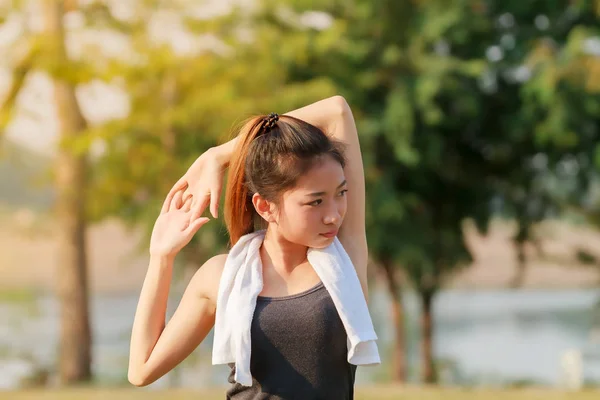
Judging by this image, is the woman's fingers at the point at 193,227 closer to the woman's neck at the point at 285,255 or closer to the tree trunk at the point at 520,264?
the woman's neck at the point at 285,255

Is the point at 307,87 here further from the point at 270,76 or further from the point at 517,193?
the point at 517,193

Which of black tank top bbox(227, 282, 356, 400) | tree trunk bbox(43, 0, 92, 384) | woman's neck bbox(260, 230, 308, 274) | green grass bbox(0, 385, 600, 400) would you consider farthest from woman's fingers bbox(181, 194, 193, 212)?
tree trunk bbox(43, 0, 92, 384)

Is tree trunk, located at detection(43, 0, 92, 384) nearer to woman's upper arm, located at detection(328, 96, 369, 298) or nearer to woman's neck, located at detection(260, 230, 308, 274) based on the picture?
woman's upper arm, located at detection(328, 96, 369, 298)

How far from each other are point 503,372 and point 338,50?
10.9 m

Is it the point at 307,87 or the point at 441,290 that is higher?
the point at 307,87

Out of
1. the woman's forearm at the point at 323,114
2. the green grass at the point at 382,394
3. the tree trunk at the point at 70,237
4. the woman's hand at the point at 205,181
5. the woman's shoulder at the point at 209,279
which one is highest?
the tree trunk at the point at 70,237

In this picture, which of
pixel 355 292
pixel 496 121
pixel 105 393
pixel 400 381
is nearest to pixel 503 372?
pixel 400 381

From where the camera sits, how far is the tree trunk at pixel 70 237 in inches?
616

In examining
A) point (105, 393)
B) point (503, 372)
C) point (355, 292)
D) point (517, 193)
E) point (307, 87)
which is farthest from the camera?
point (503, 372)

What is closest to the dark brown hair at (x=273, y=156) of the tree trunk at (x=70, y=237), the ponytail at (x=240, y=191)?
the ponytail at (x=240, y=191)

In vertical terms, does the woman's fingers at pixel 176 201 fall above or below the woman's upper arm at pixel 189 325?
above

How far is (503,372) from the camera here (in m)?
22.5

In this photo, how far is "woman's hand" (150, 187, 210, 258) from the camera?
210cm

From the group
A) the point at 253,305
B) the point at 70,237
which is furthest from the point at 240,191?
the point at 70,237
